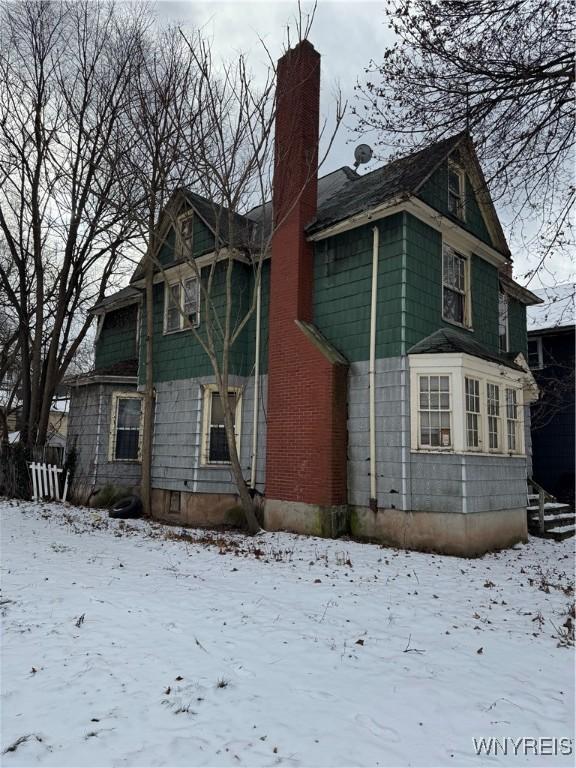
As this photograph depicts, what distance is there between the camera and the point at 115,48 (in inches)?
643

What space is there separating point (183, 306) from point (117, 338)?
5019 mm

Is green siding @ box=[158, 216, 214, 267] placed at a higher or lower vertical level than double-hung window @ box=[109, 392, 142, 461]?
higher

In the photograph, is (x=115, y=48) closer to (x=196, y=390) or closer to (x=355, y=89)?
(x=196, y=390)

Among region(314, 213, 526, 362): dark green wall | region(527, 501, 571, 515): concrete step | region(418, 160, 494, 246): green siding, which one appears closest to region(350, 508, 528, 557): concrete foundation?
region(527, 501, 571, 515): concrete step

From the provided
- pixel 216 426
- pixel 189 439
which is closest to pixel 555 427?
pixel 216 426

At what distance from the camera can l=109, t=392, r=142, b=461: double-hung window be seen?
15.4 m

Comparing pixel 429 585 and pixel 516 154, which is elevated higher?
pixel 516 154

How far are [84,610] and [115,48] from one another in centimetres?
1753

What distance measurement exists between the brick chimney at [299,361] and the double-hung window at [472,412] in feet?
8.06

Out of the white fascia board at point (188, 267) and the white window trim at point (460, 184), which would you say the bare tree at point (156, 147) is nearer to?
the white fascia board at point (188, 267)

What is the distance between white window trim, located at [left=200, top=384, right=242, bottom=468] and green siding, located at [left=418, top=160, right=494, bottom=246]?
6353 millimetres

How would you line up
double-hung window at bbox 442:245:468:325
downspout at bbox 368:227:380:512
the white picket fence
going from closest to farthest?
1. downspout at bbox 368:227:380:512
2. double-hung window at bbox 442:245:468:325
3. the white picket fence

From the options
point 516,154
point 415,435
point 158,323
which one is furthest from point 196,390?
point 516,154

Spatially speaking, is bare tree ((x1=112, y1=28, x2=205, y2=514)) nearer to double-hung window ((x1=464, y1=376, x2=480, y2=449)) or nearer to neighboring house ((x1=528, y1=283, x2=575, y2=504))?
double-hung window ((x1=464, y1=376, x2=480, y2=449))
